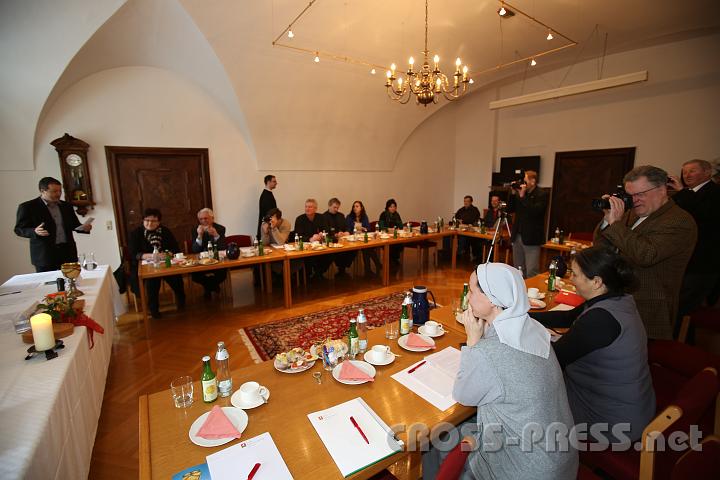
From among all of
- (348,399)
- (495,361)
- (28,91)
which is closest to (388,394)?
(348,399)

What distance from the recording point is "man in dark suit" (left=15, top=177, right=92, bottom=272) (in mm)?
3568

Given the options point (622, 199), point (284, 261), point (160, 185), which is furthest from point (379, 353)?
point (160, 185)

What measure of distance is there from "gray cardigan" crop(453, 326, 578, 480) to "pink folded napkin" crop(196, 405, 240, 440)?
851 mm

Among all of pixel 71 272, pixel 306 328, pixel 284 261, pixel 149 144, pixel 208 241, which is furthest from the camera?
pixel 149 144

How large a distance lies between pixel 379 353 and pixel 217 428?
802 millimetres

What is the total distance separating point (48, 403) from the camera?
56.5 inches

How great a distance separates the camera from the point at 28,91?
4312 mm

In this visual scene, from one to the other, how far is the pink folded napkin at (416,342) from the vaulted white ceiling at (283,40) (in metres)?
4.27

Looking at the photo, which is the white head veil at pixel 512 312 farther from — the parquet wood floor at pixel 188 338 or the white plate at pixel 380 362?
the parquet wood floor at pixel 188 338

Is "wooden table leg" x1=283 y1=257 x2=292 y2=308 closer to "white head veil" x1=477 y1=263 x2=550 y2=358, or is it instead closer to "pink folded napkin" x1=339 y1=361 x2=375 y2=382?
"pink folded napkin" x1=339 y1=361 x2=375 y2=382

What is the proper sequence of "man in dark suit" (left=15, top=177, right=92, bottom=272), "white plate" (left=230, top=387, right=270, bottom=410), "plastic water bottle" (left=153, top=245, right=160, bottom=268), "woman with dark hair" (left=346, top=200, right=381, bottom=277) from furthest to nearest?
"woman with dark hair" (left=346, top=200, right=381, bottom=277) → "plastic water bottle" (left=153, top=245, right=160, bottom=268) → "man in dark suit" (left=15, top=177, right=92, bottom=272) → "white plate" (left=230, top=387, right=270, bottom=410)

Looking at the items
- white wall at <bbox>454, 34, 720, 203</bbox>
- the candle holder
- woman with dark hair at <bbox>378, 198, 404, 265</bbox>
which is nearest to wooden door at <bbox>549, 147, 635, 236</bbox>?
white wall at <bbox>454, 34, 720, 203</bbox>

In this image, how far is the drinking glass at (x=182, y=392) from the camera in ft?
4.60

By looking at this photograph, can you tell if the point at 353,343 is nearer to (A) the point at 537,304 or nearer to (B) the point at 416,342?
(B) the point at 416,342
